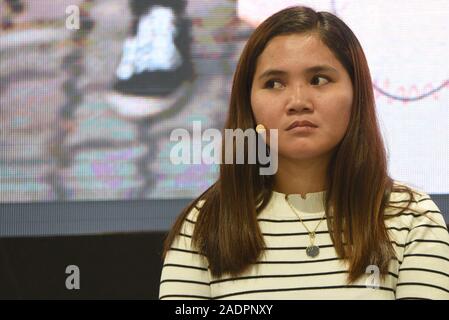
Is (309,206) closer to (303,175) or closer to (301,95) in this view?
(303,175)

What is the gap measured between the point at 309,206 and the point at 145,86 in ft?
2.54

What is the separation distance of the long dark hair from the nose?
0.26 feet

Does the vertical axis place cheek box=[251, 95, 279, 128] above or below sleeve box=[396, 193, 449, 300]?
above

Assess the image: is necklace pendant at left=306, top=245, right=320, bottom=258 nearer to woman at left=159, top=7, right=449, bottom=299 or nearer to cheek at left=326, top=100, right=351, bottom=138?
woman at left=159, top=7, right=449, bottom=299

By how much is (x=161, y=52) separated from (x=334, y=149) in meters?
0.76

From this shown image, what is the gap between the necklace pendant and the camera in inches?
46.0

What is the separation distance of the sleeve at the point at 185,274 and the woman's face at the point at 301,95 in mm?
206

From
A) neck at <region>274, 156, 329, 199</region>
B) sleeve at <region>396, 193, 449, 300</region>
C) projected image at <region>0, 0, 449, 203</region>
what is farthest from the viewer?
projected image at <region>0, 0, 449, 203</region>

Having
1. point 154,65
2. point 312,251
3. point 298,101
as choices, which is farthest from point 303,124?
point 154,65

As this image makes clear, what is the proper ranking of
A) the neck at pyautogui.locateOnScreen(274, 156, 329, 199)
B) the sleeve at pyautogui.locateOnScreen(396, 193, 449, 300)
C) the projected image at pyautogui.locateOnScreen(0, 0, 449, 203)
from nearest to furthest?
the sleeve at pyautogui.locateOnScreen(396, 193, 449, 300) → the neck at pyautogui.locateOnScreen(274, 156, 329, 199) → the projected image at pyautogui.locateOnScreen(0, 0, 449, 203)

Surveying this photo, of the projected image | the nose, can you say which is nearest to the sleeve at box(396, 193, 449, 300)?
the nose

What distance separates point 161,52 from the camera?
1.88m
